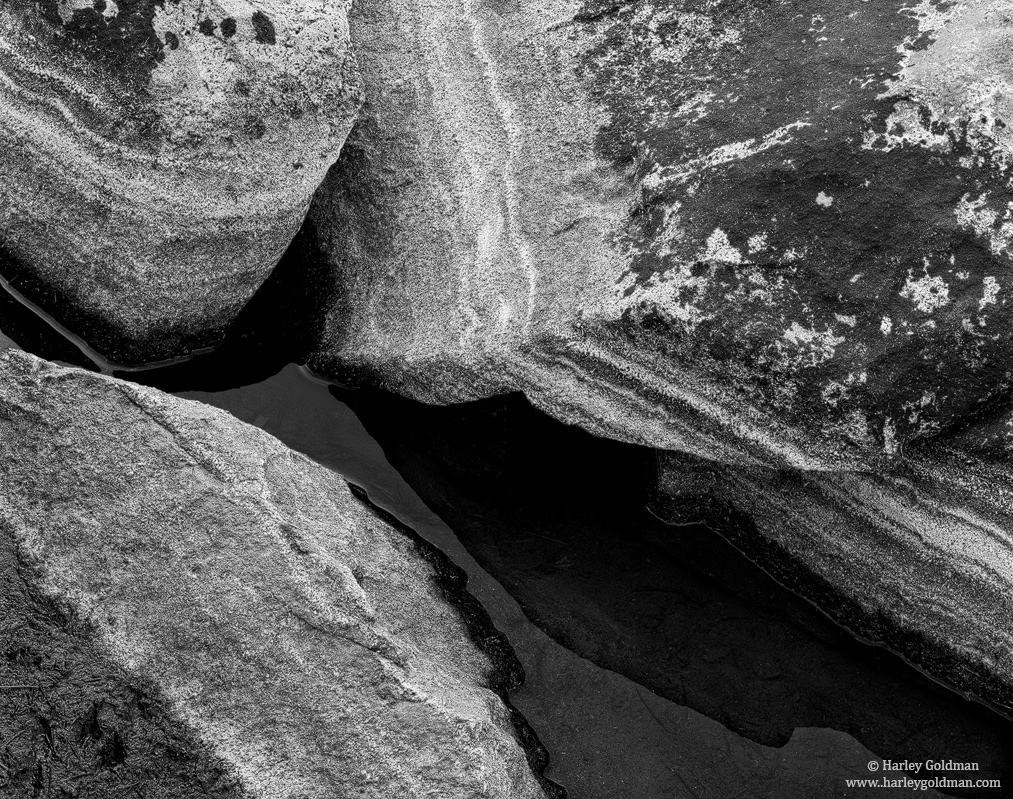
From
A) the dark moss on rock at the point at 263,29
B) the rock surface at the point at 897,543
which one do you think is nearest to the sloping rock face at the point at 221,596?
the dark moss on rock at the point at 263,29

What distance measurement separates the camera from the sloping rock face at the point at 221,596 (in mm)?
1858

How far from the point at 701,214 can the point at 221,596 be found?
1.31 meters

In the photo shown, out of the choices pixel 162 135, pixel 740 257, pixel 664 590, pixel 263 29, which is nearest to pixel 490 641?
pixel 664 590

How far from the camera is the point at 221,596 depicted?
6.23 feet

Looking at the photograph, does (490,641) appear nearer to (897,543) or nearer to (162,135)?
(897,543)

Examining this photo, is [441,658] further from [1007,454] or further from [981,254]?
[981,254]

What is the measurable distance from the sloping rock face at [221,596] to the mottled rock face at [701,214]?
0.68m

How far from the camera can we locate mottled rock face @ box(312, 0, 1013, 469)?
1936 millimetres

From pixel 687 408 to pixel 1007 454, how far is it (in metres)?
0.69

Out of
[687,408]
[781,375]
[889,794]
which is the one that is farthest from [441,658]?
[889,794]

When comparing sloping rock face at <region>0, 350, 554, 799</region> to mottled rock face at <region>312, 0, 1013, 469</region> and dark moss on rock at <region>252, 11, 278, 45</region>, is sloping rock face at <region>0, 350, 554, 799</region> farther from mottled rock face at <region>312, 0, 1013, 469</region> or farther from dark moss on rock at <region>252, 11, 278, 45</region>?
dark moss on rock at <region>252, 11, 278, 45</region>

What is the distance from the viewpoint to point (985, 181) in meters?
1.92

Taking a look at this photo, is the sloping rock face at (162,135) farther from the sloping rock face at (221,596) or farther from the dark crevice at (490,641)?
the dark crevice at (490,641)

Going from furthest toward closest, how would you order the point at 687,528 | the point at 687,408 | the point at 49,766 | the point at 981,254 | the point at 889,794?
the point at 687,528
the point at 889,794
the point at 687,408
the point at 981,254
the point at 49,766
